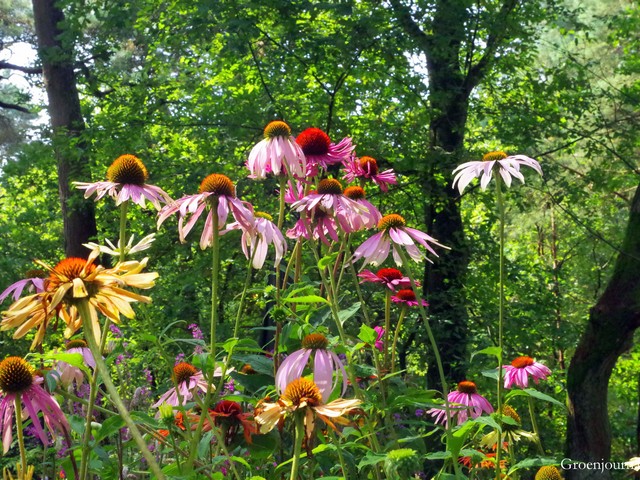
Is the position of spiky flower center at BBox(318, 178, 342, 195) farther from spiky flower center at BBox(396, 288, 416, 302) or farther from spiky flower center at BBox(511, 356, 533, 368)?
spiky flower center at BBox(511, 356, 533, 368)

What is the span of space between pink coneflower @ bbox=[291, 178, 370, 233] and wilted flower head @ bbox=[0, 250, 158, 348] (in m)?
0.59

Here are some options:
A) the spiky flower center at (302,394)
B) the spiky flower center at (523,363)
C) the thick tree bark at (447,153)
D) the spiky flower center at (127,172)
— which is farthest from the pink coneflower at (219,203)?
the thick tree bark at (447,153)

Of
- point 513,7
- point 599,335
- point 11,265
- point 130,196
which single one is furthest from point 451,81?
point 130,196

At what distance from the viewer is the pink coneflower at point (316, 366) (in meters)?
1.13

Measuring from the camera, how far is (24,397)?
1118 millimetres

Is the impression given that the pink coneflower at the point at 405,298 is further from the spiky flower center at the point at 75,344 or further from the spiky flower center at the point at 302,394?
the spiky flower center at the point at 302,394

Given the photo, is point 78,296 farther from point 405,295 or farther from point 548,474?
point 405,295

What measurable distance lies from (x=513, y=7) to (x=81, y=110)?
4.16 m

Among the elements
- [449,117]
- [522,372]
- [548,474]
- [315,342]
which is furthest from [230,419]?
[449,117]

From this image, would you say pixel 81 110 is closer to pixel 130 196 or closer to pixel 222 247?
pixel 222 247

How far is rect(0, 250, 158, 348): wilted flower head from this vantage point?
0.79 metres

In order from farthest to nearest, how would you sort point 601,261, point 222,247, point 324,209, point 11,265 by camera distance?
point 601,261 < point 11,265 < point 222,247 < point 324,209

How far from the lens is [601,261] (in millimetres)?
10844

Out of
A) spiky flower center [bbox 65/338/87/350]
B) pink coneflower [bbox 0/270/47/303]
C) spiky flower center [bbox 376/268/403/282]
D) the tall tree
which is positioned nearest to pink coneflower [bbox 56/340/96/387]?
spiky flower center [bbox 65/338/87/350]
